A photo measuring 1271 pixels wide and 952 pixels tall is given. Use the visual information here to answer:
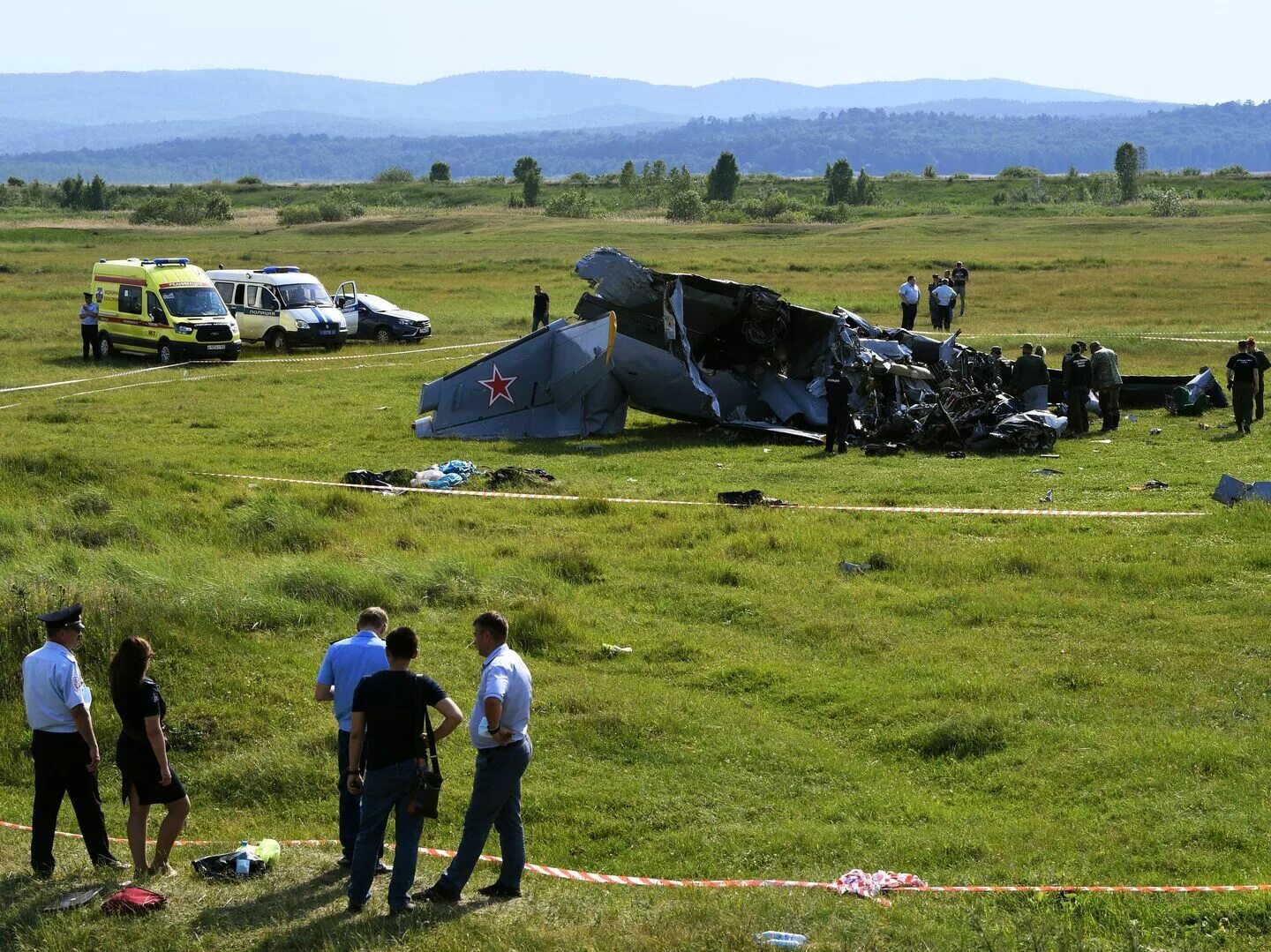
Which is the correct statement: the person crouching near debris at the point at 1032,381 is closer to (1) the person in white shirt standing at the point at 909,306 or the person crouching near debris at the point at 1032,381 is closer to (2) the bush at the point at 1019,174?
(1) the person in white shirt standing at the point at 909,306

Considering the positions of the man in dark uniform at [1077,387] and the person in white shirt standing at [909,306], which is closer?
the man in dark uniform at [1077,387]

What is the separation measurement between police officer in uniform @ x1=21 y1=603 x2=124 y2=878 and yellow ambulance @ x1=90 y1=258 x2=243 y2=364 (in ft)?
86.1

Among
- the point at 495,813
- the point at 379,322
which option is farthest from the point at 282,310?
the point at 495,813

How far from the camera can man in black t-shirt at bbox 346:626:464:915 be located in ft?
24.3

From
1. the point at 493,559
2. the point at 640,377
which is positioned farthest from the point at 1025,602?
the point at 640,377

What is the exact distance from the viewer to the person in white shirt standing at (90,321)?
33562mm

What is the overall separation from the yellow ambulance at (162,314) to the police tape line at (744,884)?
2544 cm

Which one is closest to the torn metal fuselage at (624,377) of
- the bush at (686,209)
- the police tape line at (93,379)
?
the police tape line at (93,379)

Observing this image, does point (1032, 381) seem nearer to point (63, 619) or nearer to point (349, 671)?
point (349, 671)

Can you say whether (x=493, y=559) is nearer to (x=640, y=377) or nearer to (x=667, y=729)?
Result: (x=667, y=729)

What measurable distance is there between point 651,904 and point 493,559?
26.2 ft

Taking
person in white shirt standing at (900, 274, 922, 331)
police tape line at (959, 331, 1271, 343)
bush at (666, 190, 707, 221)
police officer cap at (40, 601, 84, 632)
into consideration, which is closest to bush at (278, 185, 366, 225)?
bush at (666, 190, 707, 221)

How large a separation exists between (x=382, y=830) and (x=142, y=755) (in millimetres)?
1599

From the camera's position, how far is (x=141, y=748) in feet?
26.6
